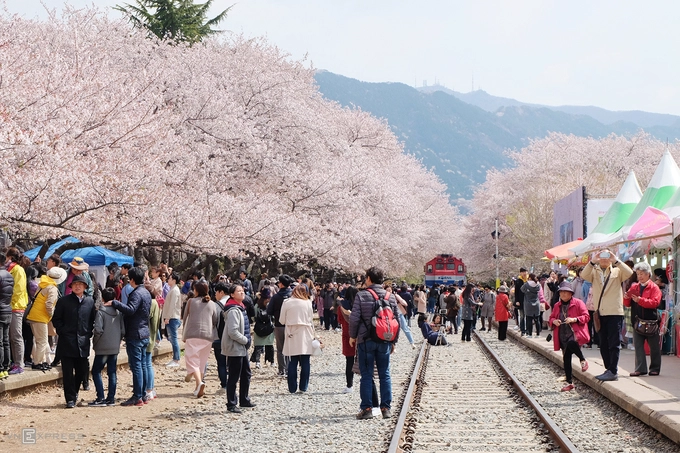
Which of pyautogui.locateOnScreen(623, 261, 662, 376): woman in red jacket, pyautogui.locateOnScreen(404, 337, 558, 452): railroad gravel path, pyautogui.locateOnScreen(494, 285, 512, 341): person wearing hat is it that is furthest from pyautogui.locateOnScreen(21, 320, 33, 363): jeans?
pyautogui.locateOnScreen(494, 285, 512, 341): person wearing hat

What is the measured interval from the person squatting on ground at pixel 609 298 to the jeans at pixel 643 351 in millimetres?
615

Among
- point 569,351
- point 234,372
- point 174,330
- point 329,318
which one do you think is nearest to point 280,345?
point 174,330

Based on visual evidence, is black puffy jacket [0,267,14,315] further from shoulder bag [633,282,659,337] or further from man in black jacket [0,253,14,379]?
shoulder bag [633,282,659,337]

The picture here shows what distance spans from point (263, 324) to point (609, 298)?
5.69m

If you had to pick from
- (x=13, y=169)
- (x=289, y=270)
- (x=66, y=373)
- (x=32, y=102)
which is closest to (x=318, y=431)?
(x=66, y=373)

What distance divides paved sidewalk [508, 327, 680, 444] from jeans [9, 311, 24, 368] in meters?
8.18

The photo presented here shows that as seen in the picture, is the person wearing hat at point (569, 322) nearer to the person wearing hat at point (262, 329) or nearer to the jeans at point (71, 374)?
the person wearing hat at point (262, 329)

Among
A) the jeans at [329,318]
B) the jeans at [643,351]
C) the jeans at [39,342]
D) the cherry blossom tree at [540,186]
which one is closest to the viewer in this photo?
the jeans at [39,342]

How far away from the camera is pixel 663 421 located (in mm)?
8336

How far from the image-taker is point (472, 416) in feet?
32.4

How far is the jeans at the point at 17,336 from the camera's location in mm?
10953

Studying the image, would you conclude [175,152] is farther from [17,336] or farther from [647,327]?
[647,327]

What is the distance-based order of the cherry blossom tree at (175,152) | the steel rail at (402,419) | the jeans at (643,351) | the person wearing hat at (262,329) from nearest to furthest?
the steel rail at (402,419) < the jeans at (643,351) < the person wearing hat at (262,329) < the cherry blossom tree at (175,152)

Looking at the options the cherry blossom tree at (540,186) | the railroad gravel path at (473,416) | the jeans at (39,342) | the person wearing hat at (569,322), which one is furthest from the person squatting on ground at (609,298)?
the cherry blossom tree at (540,186)
